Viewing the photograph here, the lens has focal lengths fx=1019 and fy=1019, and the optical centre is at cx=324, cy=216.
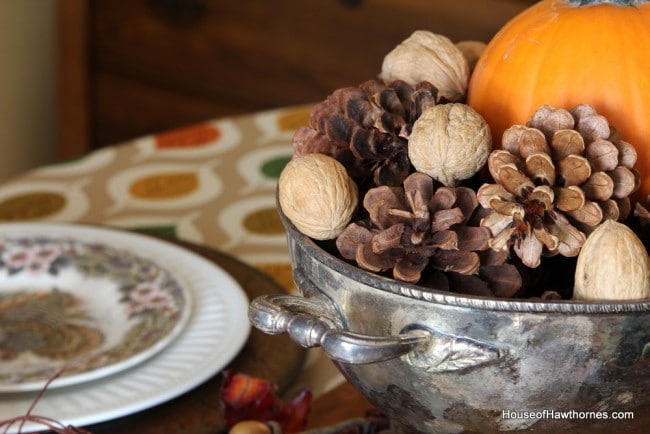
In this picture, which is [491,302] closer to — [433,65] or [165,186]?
[433,65]

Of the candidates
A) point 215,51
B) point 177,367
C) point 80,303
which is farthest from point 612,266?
point 215,51

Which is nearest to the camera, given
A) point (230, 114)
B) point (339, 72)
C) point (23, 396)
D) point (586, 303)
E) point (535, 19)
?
point (586, 303)

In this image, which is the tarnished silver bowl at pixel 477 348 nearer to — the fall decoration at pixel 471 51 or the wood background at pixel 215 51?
the fall decoration at pixel 471 51

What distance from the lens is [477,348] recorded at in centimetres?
34

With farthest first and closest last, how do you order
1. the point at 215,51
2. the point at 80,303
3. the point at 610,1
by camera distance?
the point at 215,51 → the point at 80,303 → the point at 610,1

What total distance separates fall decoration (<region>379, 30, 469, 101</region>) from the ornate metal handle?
0.15 meters

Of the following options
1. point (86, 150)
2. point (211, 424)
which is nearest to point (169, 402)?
point (211, 424)

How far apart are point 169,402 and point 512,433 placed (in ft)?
0.75

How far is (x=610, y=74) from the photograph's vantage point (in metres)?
0.41

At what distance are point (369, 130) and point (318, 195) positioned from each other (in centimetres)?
5

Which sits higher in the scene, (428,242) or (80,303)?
(428,242)

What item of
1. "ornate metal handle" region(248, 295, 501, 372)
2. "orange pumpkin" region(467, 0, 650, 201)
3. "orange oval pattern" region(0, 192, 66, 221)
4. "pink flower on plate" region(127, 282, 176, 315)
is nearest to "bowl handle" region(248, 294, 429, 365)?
"ornate metal handle" region(248, 295, 501, 372)

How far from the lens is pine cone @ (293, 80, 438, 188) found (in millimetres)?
407

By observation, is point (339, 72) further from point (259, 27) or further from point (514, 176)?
point (514, 176)
